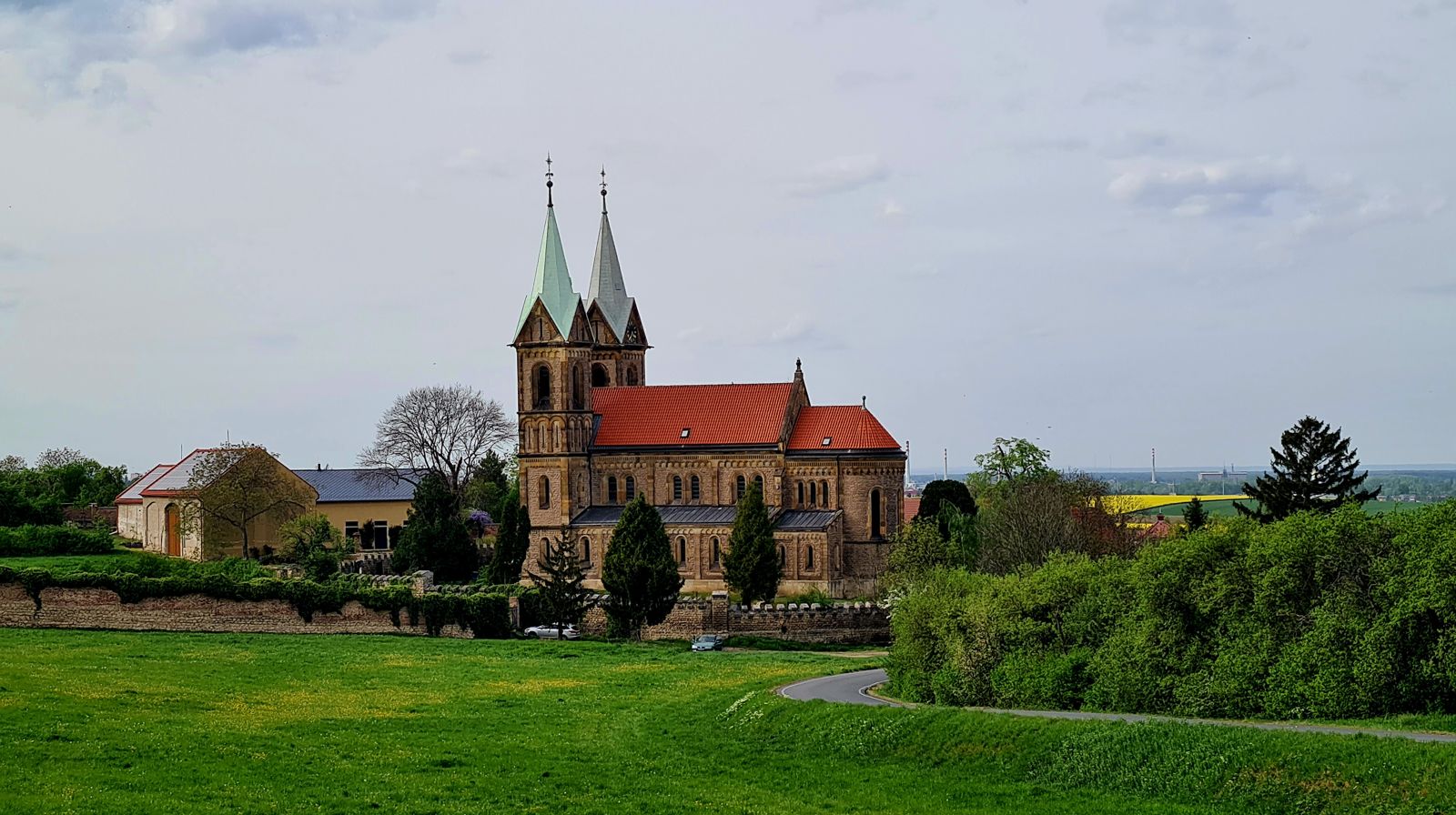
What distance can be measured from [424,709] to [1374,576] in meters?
→ 18.6

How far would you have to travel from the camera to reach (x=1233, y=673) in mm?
28969

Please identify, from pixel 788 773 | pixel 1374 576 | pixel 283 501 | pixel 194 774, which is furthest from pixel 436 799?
pixel 283 501

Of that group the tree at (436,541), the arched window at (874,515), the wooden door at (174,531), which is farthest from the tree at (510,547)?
the arched window at (874,515)

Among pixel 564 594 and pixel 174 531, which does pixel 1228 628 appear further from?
pixel 174 531

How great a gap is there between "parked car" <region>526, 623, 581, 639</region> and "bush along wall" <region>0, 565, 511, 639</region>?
1.72 metres

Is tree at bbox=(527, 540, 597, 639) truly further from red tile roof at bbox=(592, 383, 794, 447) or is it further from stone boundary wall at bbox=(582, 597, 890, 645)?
red tile roof at bbox=(592, 383, 794, 447)

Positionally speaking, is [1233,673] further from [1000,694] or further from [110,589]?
[110,589]

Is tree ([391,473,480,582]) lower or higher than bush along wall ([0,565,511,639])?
higher

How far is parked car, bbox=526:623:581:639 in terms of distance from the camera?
58.8 metres

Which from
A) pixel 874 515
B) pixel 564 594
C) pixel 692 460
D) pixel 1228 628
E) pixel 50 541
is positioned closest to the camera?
pixel 1228 628

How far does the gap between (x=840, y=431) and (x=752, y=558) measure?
40.9 ft

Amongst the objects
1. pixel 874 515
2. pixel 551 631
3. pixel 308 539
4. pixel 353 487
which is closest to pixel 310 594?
pixel 551 631

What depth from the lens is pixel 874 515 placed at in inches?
2992

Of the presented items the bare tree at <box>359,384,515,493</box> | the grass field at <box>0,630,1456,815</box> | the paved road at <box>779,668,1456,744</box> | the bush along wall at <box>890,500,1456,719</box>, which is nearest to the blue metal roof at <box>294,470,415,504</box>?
the bare tree at <box>359,384,515,493</box>
